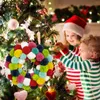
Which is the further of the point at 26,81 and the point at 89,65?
the point at 89,65

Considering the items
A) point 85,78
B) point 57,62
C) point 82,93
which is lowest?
point 82,93

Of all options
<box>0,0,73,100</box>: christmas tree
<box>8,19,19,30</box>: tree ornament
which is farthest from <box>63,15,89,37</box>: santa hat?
Answer: <box>8,19,19,30</box>: tree ornament

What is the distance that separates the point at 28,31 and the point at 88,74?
598 mm

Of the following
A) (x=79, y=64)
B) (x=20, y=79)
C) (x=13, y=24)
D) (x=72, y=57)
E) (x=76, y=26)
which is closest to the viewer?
(x=20, y=79)

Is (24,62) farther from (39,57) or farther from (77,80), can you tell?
(77,80)

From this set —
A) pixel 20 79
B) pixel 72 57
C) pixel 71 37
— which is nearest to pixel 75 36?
pixel 71 37

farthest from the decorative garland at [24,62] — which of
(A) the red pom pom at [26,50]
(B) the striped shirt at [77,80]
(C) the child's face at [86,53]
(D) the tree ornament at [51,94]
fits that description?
(B) the striped shirt at [77,80]

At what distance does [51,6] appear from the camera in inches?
147

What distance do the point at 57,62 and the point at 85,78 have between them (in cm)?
26

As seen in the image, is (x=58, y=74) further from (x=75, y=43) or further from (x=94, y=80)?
(x=75, y=43)

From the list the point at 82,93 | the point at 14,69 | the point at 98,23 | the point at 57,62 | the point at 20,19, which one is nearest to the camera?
the point at 14,69

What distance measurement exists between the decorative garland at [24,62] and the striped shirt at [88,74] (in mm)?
388

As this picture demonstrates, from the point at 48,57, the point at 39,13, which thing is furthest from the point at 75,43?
the point at 48,57

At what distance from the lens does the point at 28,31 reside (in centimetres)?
171
